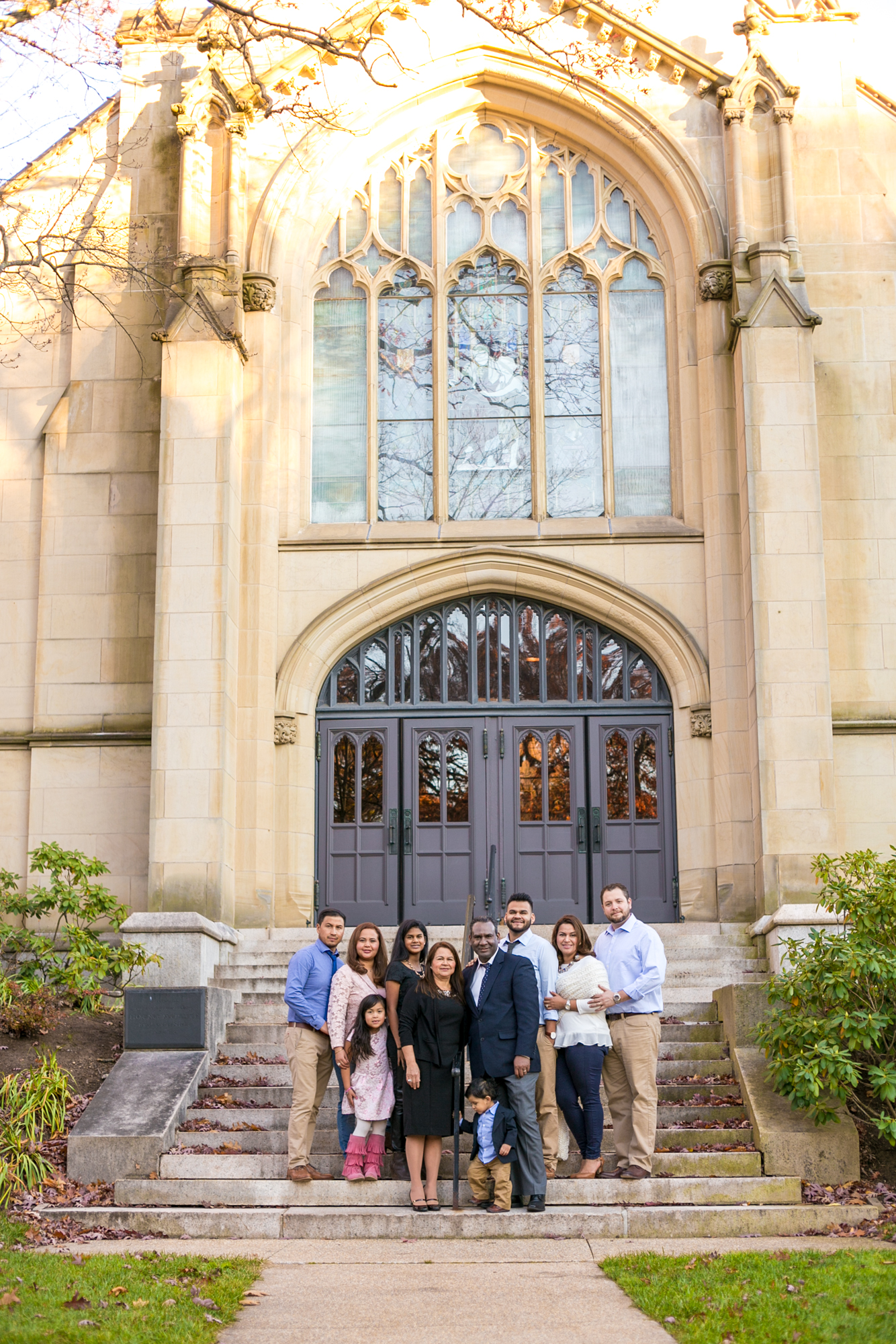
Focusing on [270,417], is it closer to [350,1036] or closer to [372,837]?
[372,837]

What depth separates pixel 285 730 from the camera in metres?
15.4

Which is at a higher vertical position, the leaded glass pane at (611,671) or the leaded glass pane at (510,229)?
the leaded glass pane at (510,229)

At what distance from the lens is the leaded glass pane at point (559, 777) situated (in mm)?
15547

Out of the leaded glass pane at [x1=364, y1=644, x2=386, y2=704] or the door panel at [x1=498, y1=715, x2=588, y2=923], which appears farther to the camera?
the leaded glass pane at [x1=364, y1=644, x2=386, y2=704]

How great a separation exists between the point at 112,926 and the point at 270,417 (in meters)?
5.45

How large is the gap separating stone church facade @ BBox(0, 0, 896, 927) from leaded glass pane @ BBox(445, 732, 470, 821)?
4 cm

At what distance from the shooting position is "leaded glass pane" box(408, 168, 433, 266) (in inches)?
663

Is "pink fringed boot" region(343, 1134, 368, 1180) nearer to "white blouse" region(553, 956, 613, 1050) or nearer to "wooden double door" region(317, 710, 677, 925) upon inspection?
"white blouse" region(553, 956, 613, 1050)

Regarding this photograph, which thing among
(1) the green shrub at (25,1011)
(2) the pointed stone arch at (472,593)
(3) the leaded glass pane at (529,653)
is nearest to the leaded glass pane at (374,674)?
(2) the pointed stone arch at (472,593)

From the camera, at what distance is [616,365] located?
16500mm

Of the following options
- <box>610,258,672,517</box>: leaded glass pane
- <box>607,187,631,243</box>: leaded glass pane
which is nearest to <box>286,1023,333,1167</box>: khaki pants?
<box>610,258,672,517</box>: leaded glass pane

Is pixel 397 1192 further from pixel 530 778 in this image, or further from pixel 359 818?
pixel 530 778

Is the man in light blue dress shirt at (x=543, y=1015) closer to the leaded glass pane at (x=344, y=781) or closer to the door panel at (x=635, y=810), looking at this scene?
the door panel at (x=635, y=810)

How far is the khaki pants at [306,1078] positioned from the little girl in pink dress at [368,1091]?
0.95 ft
